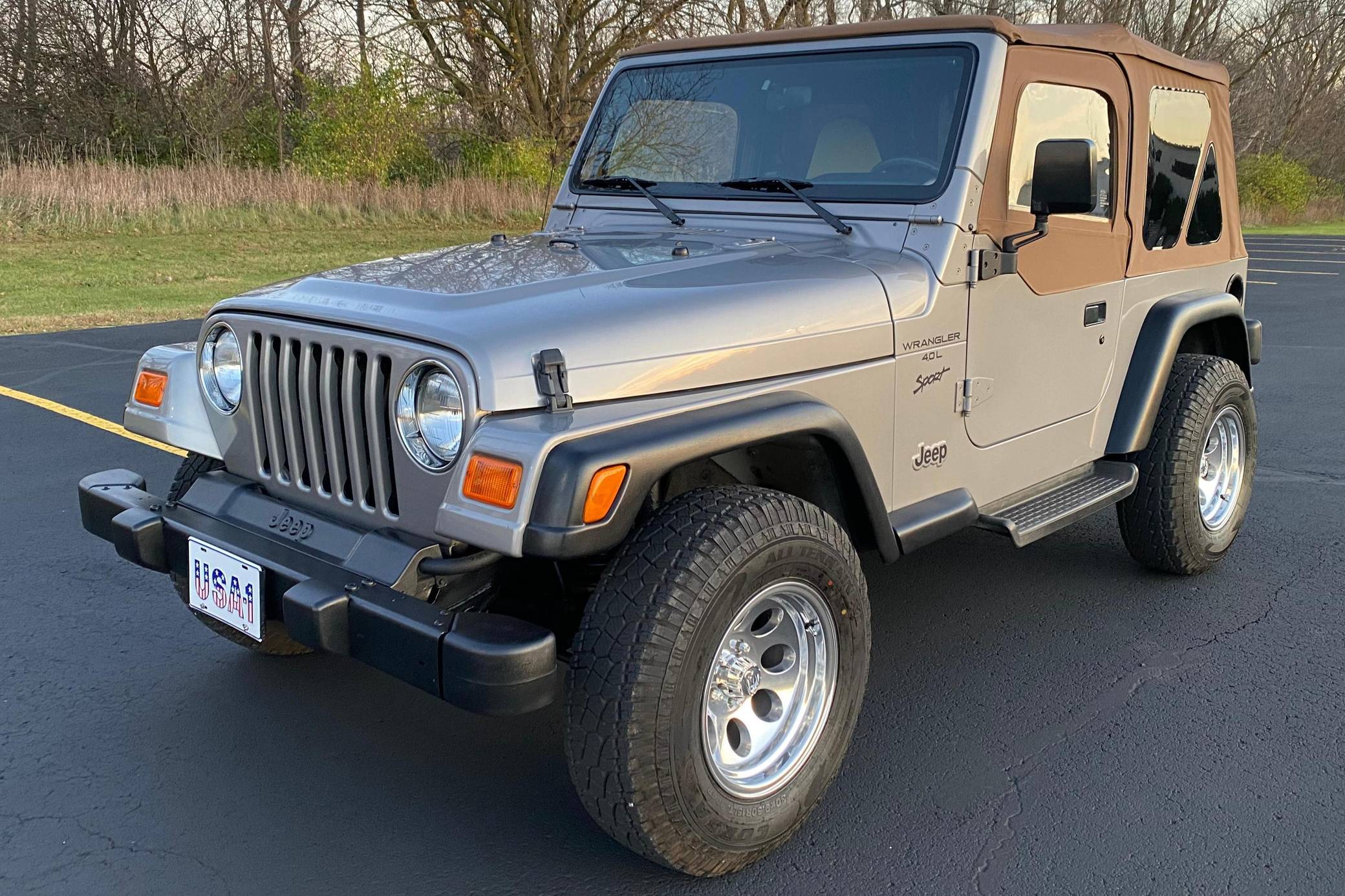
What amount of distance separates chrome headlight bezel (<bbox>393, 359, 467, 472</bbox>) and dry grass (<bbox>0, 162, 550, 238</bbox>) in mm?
16532

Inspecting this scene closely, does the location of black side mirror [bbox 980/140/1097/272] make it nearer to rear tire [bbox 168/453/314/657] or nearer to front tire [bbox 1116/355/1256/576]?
front tire [bbox 1116/355/1256/576]

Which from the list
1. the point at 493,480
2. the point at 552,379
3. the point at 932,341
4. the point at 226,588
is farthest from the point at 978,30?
the point at 226,588

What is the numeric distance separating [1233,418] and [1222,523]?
44 centimetres

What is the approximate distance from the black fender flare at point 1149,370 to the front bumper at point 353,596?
2.65 m

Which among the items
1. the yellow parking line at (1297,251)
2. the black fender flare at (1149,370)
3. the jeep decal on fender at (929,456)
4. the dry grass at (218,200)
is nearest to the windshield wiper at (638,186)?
the jeep decal on fender at (929,456)

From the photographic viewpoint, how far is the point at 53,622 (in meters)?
4.04

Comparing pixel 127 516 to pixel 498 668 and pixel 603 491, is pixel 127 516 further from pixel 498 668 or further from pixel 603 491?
pixel 603 491

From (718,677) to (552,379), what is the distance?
33.3 inches

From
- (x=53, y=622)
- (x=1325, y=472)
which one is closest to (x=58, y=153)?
(x=53, y=622)

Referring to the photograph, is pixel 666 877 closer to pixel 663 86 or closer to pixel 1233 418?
pixel 663 86

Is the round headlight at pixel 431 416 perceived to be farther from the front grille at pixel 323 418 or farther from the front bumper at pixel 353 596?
the front bumper at pixel 353 596

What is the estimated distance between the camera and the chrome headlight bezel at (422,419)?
2484 mm

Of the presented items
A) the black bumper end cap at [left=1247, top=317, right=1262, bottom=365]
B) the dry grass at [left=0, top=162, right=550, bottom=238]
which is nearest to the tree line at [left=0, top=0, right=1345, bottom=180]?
the dry grass at [left=0, top=162, right=550, bottom=238]

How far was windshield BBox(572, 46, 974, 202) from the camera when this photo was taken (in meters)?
3.50
